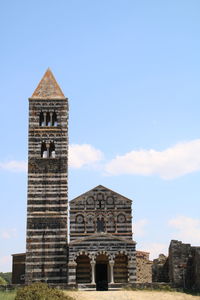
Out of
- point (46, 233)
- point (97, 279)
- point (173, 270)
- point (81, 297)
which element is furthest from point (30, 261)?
point (173, 270)

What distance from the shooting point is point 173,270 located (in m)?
35.3

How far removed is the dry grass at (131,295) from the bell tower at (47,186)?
6450 mm

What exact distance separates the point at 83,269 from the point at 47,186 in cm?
741

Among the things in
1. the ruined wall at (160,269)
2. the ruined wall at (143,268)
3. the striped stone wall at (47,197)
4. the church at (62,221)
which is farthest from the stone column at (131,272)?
the ruined wall at (143,268)

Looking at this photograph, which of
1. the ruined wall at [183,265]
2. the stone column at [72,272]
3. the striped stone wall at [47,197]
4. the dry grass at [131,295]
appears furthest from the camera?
the striped stone wall at [47,197]

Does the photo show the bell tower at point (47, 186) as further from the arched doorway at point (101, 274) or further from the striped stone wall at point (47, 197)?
the arched doorway at point (101, 274)

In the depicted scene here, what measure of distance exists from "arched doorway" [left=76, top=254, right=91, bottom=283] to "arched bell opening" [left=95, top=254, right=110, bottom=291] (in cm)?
89

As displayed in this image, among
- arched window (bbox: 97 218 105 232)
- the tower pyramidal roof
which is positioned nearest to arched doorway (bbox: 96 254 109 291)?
arched window (bbox: 97 218 105 232)

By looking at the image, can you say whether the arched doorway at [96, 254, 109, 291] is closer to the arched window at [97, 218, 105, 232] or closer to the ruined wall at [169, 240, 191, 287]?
the arched window at [97, 218, 105, 232]

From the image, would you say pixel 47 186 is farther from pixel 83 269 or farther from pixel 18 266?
pixel 18 266

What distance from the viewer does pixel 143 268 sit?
44.8 metres

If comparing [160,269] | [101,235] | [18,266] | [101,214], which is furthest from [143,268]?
[18,266]

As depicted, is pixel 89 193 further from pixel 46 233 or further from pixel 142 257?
pixel 142 257

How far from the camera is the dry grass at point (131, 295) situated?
101ft
